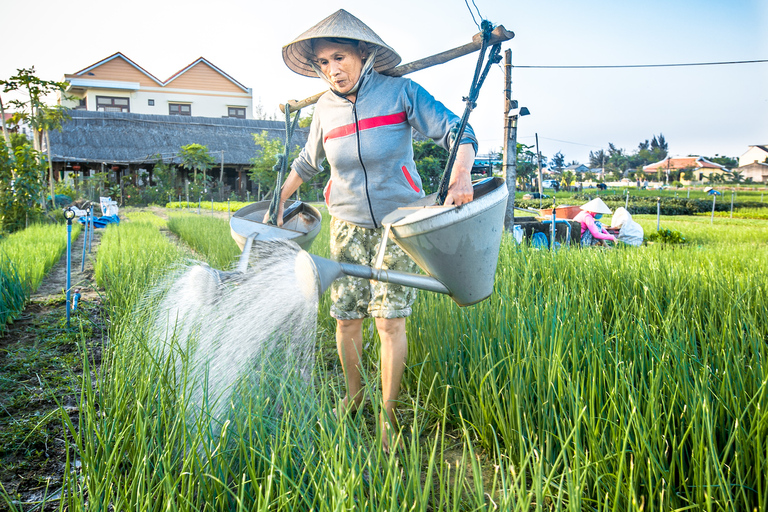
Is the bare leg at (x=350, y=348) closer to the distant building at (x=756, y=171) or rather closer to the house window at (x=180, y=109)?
the house window at (x=180, y=109)

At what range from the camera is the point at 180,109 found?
26344 mm

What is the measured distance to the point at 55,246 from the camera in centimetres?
544

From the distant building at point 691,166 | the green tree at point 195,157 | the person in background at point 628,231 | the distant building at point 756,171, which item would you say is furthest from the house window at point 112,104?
the distant building at point 756,171

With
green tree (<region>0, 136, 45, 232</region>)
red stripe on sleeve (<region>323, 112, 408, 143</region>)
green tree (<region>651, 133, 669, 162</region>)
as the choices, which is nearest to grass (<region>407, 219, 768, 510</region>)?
red stripe on sleeve (<region>323, 112, 408, 143</region>)

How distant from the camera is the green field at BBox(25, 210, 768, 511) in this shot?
3.60 feet

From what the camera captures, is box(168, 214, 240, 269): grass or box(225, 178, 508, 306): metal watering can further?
box(168, 214, 240, 269): grass

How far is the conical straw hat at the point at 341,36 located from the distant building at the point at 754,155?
220ft

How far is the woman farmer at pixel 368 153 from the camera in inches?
68.5

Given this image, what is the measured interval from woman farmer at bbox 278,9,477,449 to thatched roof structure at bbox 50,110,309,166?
20602mm

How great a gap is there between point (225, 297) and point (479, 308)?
39.3 inches

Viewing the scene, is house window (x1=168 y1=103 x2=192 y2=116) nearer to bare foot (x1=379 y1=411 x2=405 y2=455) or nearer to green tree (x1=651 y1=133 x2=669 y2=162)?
bare foot (x1=379 y1=411 x2=405 y2=455)

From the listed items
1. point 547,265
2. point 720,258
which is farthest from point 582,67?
point 547,265

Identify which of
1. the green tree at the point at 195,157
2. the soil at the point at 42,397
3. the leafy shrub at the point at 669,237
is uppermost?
the green tree at the point at 195,157

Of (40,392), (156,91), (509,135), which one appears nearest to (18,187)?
(509,135)
